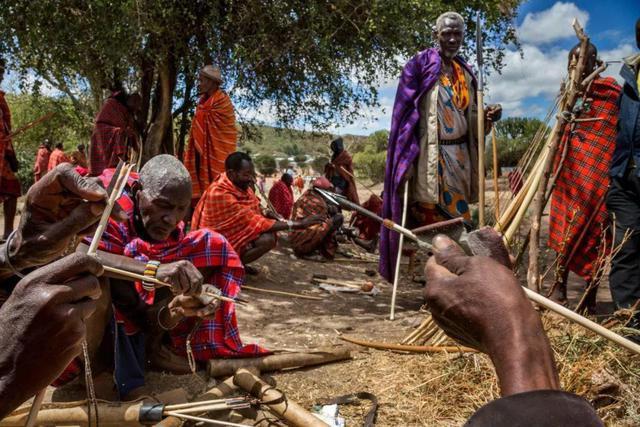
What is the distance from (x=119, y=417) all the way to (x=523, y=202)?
2.38 meters

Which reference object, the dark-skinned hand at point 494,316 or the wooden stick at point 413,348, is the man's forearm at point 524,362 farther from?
the wooden stick at point 413,348

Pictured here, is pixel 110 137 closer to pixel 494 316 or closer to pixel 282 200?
pixel 282 200

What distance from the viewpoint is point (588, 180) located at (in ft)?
13.2

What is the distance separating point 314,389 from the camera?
2.84 meters

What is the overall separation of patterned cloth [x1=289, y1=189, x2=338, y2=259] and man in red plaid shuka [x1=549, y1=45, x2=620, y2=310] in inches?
133

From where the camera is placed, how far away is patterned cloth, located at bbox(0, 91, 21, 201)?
6070 mm

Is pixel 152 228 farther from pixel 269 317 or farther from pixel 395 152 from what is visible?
pixel 395 152

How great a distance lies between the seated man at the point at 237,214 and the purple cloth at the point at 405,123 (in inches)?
49.5

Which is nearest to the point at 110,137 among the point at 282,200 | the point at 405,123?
the point at 282,200

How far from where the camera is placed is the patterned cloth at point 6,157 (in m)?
6.07

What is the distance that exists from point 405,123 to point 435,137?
0.26 metres

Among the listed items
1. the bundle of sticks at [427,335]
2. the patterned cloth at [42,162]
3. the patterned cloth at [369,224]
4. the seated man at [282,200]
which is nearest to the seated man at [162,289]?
the bundle of sticks at [427,335]

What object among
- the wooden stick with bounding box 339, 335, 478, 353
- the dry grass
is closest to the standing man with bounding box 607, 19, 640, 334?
the dry grass

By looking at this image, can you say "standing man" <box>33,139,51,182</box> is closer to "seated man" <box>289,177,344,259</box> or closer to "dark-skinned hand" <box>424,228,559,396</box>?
"seated man" <box>289,177,344,259</box>
